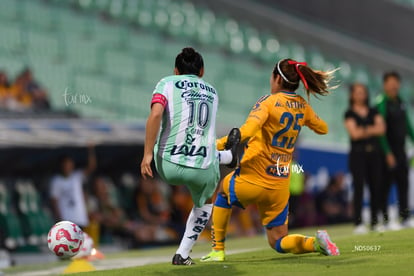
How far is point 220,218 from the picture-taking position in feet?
31.0

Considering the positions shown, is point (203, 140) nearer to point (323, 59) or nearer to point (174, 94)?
point (174, 94)

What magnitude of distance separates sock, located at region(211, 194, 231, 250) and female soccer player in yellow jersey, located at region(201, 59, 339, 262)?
4.0 inches

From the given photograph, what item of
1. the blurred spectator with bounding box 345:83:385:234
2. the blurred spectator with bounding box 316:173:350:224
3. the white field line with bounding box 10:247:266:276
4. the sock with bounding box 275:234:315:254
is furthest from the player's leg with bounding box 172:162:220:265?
the blurred spectator with bounding box 316:173:350:224

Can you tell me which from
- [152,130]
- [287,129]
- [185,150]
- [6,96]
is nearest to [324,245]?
[287,129]

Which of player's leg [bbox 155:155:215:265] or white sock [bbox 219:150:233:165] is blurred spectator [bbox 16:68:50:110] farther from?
white sock [bbox 219:150:233:165]

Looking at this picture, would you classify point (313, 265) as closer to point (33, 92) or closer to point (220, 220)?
point (220, 220)

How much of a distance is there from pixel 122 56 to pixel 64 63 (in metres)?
1.79

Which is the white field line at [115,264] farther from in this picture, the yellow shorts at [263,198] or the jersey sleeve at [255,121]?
the jersey sleeve at [255,121]

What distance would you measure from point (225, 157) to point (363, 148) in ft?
18.9

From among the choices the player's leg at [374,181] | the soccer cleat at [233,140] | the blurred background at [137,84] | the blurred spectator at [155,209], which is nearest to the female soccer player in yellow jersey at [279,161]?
the soccer cleat at [233,140]

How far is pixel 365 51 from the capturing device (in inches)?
1278

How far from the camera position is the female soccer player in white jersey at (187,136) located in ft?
27.8

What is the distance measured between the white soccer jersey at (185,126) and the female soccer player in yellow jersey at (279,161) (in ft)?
2.19

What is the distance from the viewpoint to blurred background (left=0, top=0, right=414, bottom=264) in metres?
19.2
